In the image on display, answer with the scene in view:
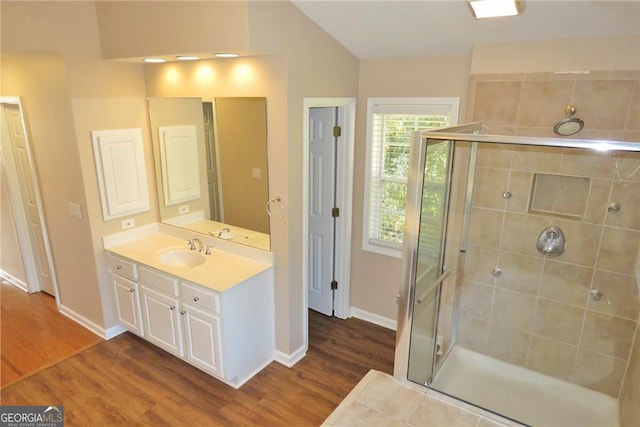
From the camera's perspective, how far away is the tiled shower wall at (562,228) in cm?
252

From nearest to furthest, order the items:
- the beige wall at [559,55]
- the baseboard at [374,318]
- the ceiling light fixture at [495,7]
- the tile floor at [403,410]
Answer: the ceiling light fixture at [495,7], the tile floor at [403,410], the beige wall at [559,55], the baseboard at [374,318]

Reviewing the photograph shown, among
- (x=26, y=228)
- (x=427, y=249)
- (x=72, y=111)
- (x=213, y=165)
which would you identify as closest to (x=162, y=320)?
(x=213, y=165)

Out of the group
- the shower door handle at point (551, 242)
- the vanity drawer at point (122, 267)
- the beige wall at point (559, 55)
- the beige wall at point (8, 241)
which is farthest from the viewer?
the beige wall at point (8, 241)

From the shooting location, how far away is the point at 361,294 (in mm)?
4012

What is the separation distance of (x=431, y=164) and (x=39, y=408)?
10.3 feet

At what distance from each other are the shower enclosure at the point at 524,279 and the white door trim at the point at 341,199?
1023 mm

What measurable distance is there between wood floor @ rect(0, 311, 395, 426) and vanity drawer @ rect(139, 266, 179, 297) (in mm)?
655

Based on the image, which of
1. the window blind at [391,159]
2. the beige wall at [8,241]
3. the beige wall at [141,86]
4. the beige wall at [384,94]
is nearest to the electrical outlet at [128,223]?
the beige wall at [141,86]

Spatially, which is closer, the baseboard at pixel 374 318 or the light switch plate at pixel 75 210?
the light switch plate at pixel 75 210

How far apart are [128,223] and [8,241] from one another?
76.4 inches

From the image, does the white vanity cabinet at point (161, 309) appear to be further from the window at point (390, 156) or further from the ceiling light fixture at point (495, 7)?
the ceiling light fixture at point (495, 7)

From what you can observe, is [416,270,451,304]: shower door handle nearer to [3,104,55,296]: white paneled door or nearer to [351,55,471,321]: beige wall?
[351,55,471,321]: beige wall

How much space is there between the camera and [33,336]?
3709 millimetres

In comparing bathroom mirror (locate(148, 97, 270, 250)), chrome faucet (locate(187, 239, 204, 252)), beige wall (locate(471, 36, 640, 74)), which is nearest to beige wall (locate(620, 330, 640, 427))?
beige wall (locate(471, 36, 640, 74))
